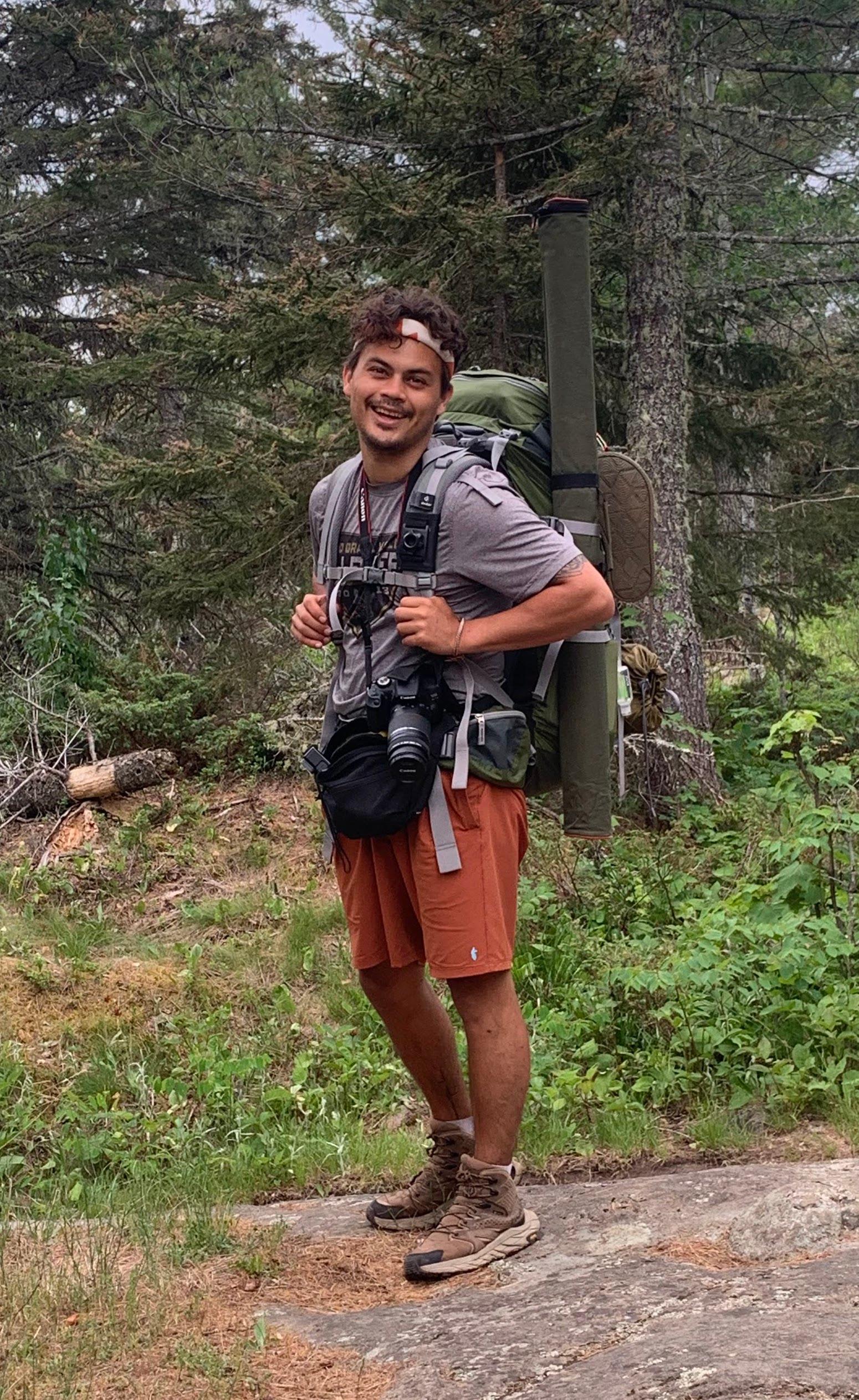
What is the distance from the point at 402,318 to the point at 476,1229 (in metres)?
2.51

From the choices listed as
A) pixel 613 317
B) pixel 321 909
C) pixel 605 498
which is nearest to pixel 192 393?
pixel 613 317

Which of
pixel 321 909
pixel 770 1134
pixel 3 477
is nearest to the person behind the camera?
pixel 770 1134

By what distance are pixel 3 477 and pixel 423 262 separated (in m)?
6.84

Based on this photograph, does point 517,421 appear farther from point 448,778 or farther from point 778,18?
point 778,18

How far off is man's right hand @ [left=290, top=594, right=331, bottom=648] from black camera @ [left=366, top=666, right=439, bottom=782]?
26 cm

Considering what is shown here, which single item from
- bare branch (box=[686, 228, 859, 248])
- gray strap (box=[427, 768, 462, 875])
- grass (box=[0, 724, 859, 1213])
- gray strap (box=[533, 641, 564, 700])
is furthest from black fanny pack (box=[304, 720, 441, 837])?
bare branch (box=[686, 228, 859, 248])

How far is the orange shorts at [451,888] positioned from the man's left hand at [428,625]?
357mm

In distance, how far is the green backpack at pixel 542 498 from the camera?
3.58 meters

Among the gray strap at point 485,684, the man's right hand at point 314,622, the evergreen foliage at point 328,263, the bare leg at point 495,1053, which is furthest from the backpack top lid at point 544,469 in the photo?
the evergreen foliage at point 328,263

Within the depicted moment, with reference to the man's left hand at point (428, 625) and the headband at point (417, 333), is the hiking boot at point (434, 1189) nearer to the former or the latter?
the man's left hand at point (428, 625)

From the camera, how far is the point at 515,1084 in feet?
11.2

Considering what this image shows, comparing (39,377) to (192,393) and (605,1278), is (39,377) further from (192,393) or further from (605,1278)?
(605,1278)

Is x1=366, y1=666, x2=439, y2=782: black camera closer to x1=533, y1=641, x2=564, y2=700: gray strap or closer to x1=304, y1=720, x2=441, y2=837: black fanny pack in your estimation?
x1=304, y1=720, x2=441, y2=837: black fanny pack

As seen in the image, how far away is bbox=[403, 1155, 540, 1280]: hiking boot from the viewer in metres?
3.29
